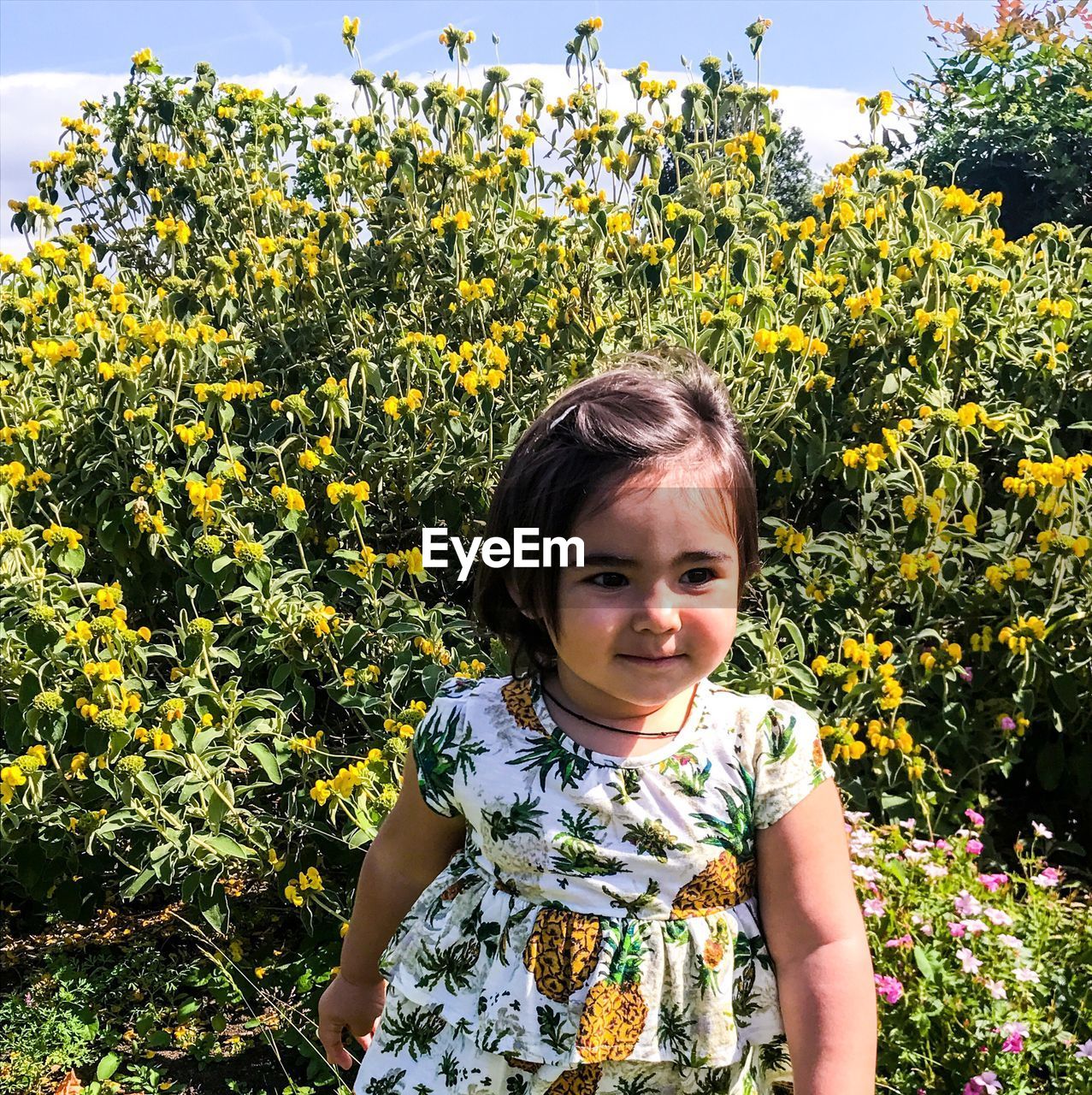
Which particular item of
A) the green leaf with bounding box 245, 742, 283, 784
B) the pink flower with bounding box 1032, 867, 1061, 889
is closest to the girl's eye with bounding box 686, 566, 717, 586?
the green leaf with bounding box 245, 742, 283, 784

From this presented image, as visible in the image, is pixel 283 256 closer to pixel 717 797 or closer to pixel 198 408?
pixel 198 408

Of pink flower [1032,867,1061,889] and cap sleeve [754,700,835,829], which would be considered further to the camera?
pink flower [1032,867,1061,889]

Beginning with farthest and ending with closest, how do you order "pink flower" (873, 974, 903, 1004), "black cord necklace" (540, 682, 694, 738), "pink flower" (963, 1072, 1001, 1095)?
"pink flower" (873, 974, 903, 1004), "pink flower" (963, 1072, 1001, 1095), "black cord necklace" (540, 682, 694, 738)

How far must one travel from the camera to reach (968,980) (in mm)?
1890

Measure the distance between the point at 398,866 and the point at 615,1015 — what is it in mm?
307

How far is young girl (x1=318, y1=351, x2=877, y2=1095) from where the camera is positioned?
1.07 meters

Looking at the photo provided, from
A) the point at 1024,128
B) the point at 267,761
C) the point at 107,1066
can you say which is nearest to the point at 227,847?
the point at 267,761

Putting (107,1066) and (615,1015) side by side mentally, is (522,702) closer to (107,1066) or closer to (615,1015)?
(615,1015)

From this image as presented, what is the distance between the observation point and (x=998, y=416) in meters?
2.58

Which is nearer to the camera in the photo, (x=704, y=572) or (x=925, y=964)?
(x=704, y=572)

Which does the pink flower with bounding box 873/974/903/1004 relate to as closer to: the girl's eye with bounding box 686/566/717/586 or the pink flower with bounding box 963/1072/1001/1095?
the pink flower with bounding box 963/1072/1001/1095

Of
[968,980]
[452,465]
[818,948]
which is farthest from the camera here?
[452,465]

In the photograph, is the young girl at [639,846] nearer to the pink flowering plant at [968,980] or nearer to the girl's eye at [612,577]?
the girl's eye at [612,577]

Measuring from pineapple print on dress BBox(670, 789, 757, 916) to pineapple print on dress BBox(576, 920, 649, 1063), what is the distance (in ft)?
0.21
